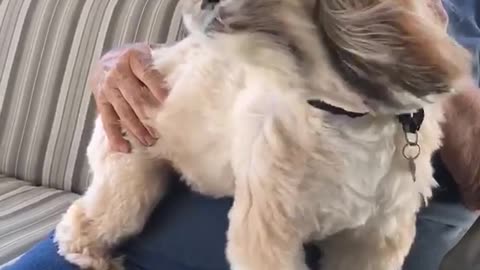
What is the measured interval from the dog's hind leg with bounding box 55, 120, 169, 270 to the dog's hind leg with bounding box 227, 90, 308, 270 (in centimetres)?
20

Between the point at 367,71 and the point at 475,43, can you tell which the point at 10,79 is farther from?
the point at 367,71

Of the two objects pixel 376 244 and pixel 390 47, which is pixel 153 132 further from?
pixel 390 47

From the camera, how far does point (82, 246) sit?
50.1 inches

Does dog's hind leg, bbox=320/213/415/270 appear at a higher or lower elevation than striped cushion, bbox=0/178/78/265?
higher

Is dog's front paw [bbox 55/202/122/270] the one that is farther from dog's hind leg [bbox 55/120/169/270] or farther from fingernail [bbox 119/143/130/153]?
fingernail [bbox 119/143/130/153]

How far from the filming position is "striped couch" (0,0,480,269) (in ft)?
5.89

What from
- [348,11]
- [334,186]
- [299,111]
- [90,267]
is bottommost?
[90,267]

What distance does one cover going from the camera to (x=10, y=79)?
6.40 feet

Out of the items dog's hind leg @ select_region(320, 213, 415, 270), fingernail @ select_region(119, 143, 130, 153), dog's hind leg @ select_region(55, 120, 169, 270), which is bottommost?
dog's hind leg @ select_region(320, 213, 415, 270)


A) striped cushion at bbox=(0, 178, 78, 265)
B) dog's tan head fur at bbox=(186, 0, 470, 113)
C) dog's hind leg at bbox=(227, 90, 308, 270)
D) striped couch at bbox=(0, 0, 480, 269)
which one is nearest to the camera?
dog's tan head fur at bbox=(186, 0, 470, 113)

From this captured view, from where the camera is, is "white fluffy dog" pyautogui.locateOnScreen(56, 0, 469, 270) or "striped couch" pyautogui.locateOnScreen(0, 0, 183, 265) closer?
"white fluffy dog" pyautogui.locateOnScreen(56, 0, 469, 270)

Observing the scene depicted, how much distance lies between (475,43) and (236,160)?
1.35 ft

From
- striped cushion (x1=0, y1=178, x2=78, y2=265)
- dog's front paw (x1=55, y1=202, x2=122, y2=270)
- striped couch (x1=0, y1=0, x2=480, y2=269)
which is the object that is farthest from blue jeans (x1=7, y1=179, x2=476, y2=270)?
striped couch (x1=0, y1=0, x2=480, y2=269)

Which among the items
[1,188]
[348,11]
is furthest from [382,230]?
[1,188]
